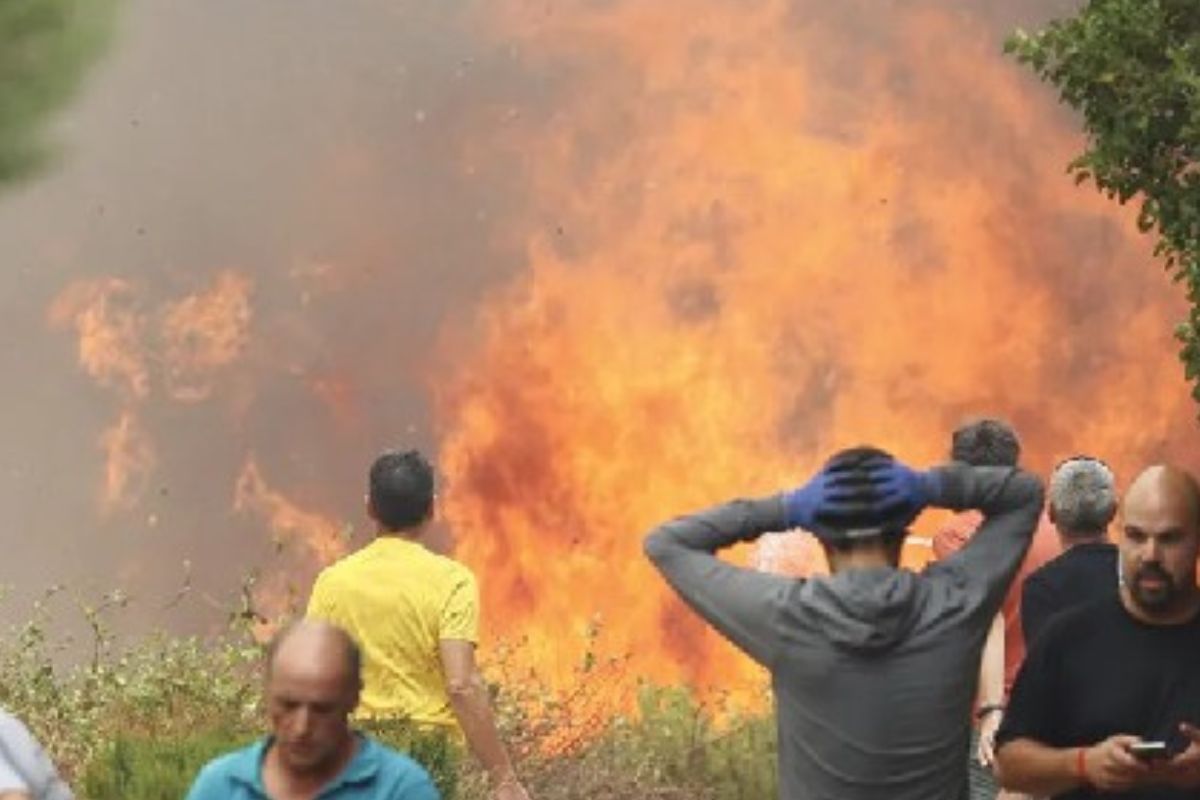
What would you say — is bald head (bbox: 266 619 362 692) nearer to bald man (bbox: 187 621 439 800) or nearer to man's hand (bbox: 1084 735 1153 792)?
bald man (bbox: 187 621 439 800)

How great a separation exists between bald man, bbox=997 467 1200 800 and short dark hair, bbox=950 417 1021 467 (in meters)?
2.30

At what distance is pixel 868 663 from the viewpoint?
4.83 meters

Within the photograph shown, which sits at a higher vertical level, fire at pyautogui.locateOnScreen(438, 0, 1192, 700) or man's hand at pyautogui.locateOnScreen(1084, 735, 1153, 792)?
fire at pyautogui.locateOnScreen(438, 0, 1192, 700)

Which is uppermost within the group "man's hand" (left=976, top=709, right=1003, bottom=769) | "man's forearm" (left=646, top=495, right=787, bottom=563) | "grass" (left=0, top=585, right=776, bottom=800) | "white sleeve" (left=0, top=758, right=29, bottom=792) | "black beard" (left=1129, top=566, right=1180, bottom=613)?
"man's forearm" (left=646, top=495, right=787, bottom=563)

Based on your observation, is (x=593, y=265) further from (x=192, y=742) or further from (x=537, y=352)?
(x=192, y=742)

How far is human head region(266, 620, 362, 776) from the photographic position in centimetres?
447

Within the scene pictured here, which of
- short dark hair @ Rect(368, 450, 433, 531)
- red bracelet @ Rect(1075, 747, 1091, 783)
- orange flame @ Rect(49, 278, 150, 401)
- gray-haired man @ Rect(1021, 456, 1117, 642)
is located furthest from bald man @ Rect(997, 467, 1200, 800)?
orange flame @ Rect(49, 278, 150, 401)

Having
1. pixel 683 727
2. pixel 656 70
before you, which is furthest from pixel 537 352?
pixel 683 727

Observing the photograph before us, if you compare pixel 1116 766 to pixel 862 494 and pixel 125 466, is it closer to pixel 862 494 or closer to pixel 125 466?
pixel 862 494

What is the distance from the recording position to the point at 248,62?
61.9 ft

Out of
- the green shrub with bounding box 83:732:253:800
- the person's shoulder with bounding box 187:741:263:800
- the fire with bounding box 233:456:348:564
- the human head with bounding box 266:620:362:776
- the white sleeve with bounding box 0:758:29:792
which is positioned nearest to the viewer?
the human head with bounding box 266:620:362:776

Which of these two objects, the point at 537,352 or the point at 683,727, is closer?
the point at 683,727

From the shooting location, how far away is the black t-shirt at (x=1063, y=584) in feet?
21.1

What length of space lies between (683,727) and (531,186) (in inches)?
258
